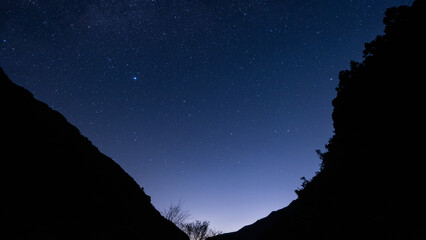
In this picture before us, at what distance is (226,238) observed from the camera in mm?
23203

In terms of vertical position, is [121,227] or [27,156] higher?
[27,156]

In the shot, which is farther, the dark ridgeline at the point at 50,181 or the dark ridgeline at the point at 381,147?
the dark ridgeline at the point at 381,147

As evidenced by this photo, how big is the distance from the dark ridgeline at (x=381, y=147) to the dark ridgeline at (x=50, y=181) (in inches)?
445

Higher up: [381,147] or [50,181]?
[381,147]

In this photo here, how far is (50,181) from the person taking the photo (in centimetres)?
457

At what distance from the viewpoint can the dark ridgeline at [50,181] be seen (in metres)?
3.78

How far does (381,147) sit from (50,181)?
585 inches

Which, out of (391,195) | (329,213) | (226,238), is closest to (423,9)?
(391,195)

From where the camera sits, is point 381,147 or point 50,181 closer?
point 50,181

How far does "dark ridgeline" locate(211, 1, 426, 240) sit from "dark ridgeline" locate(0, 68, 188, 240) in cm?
1131

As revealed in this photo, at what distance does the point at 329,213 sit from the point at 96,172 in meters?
14.1

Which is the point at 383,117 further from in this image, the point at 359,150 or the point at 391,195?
the point at 391,195

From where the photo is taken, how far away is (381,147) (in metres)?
11.5

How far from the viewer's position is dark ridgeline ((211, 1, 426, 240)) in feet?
31.2
